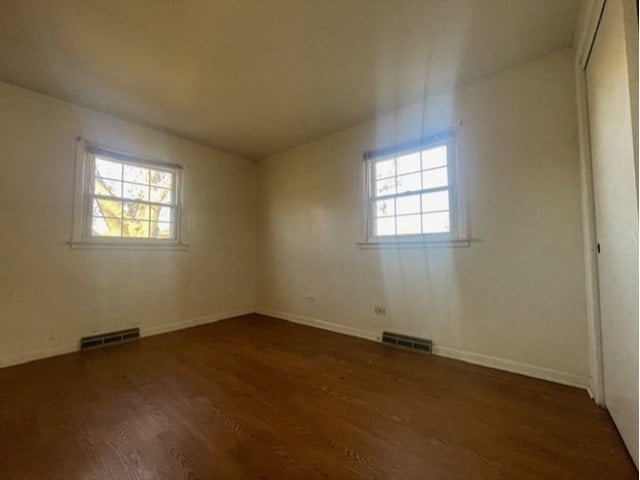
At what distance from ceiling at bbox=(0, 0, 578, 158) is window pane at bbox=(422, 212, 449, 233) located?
3.97 feet

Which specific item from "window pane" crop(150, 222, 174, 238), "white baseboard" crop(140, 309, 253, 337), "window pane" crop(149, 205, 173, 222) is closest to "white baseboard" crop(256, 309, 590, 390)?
"white baseboard" crop(140, 309, 253, 337)

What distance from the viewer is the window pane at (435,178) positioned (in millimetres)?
2779

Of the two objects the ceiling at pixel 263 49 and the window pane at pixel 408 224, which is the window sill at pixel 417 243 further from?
the ceiling at pixel 263 49

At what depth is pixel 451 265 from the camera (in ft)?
8.70

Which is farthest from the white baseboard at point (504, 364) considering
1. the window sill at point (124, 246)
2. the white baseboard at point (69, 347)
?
the window sill at point (124, 246)

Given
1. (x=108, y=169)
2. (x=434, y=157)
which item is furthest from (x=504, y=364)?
(x=108, y=169)

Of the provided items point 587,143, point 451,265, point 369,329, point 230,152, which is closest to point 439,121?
point 587,143

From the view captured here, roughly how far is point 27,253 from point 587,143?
15.3 ft

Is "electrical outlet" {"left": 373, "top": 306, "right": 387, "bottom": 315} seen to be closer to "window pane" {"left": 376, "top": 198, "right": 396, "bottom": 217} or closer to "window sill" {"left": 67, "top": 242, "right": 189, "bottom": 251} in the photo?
"window pane" {"left": 376, "top": 198, "right": 396, "bottom": 217}

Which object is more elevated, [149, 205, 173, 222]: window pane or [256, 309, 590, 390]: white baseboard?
[149, 205, 173, 222]: window pane

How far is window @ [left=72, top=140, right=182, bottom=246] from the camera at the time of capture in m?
2.97

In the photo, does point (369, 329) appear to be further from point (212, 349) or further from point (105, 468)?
point (105, 468)

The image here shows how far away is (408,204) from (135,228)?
10.6 feet

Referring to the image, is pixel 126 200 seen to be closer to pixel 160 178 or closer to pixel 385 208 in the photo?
pixel 160 178
